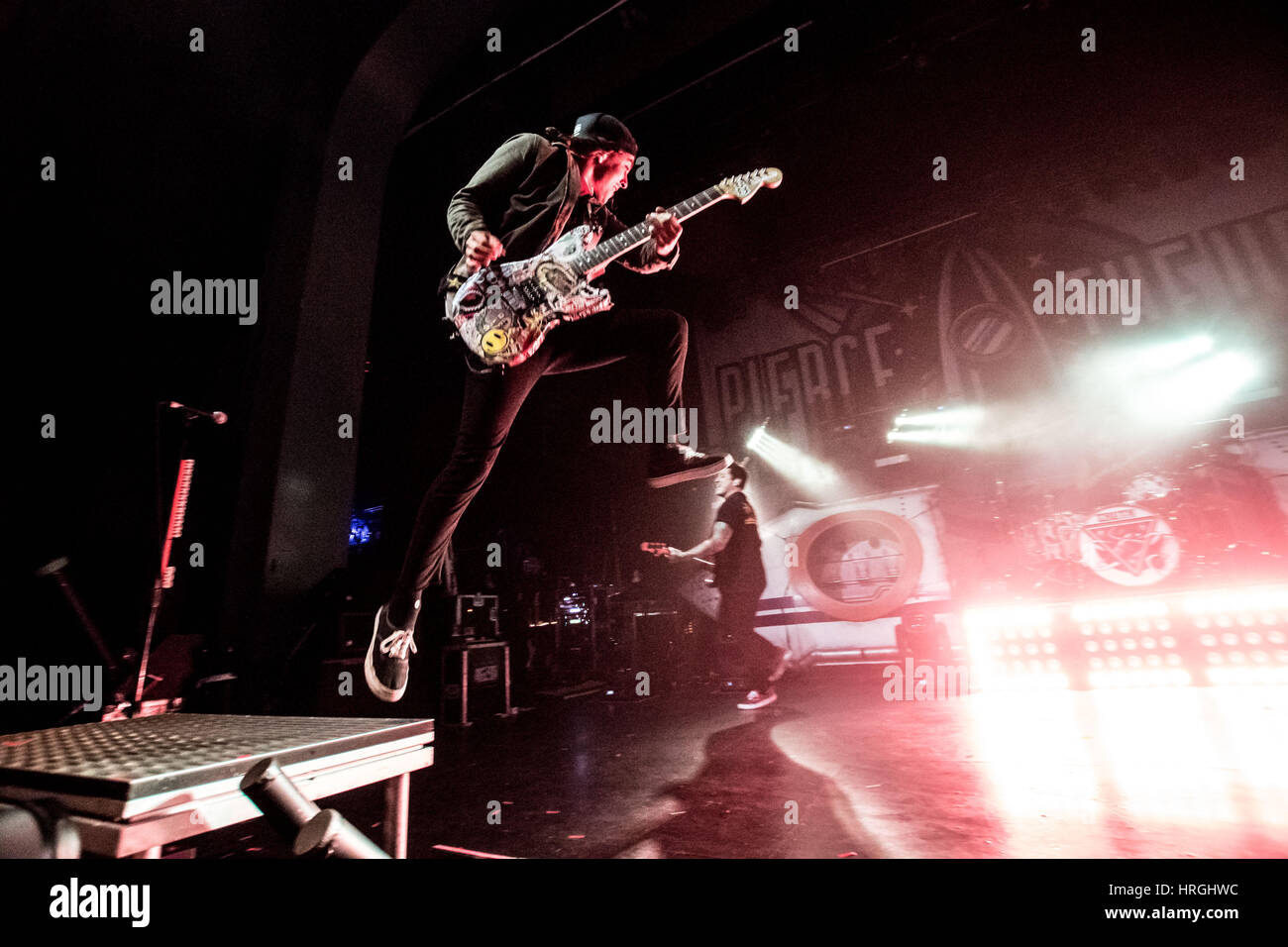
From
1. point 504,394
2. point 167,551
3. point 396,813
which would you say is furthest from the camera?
point 167,551

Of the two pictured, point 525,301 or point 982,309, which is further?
point 982,309

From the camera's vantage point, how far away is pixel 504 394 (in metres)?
2.22

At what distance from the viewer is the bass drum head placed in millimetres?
4609

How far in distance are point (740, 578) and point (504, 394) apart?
3.20m

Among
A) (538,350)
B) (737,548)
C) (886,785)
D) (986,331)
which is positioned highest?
(986,331)
